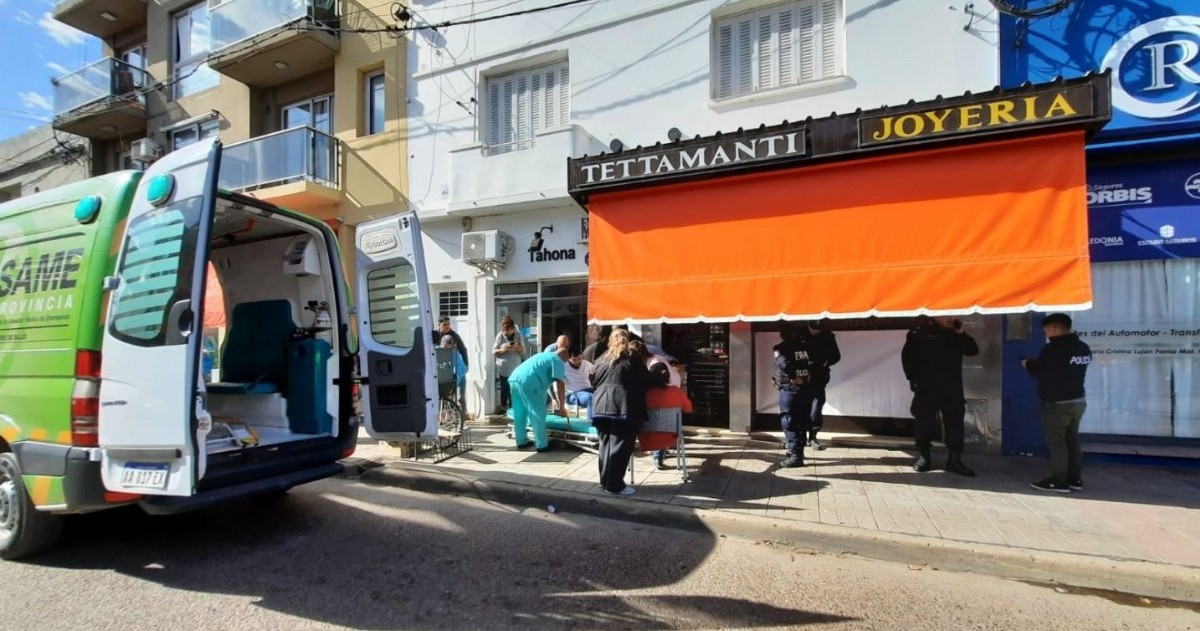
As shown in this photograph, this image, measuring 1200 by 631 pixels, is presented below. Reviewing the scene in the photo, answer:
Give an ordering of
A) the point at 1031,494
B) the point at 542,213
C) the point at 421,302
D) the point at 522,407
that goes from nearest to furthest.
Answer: the point at 421,302
the point at 1031,494
the point at 522,407
the point at 542,213

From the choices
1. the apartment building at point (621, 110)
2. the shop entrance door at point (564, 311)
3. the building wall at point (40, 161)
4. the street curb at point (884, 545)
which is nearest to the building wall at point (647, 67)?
the apartment building at point (621, 110)

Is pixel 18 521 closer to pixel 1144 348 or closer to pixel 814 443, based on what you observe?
pixel 814 443

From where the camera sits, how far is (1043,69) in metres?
6.41

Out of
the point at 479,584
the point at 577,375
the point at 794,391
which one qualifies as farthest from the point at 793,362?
the point at 479,584

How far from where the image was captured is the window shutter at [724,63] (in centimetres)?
806

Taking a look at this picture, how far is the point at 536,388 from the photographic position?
6.84 meters

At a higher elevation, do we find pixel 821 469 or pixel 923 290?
pixel 923 290

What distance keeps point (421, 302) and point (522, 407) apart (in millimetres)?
2664

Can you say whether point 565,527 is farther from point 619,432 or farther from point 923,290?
point 923,290

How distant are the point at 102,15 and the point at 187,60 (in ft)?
11.0

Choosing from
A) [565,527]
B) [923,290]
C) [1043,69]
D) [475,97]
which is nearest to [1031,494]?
[923,290]

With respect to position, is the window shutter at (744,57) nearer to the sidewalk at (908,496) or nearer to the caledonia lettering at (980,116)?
the caledonia lettering at (980,116)

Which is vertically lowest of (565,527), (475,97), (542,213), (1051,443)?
(565,527)

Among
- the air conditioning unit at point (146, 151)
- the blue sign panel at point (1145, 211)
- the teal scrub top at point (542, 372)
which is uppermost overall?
the air conditioning unit at point (146, 151)
